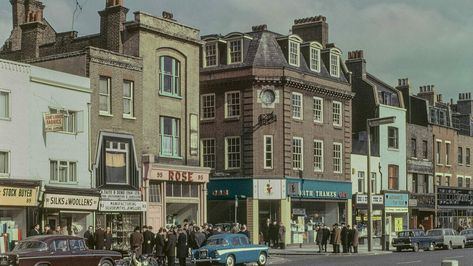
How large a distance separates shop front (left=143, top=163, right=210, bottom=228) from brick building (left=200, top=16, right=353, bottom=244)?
167 inches

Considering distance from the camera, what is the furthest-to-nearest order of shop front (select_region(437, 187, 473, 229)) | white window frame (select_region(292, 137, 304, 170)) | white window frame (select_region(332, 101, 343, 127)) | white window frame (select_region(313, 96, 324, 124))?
shop front (select_region(437, 187, 473, 229)) < white window frame (select_region(332, 101, 343, 127)) < white window frame (select_region(313, 96, 324, 124)) < white window frame (select_region(292, 137, 304, 170))

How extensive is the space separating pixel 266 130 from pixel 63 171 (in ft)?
59.2

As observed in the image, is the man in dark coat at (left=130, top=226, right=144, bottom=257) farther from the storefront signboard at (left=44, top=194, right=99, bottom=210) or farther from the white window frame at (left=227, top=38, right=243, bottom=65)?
the white window frame at (left=227, top=38, right=243, bottom=65)

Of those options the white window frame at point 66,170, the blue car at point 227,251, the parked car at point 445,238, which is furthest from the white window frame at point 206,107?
the blue car at point 227,251

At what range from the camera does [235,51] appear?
5425cm

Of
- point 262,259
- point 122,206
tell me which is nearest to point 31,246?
point 262,259

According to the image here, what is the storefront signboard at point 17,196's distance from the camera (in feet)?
112

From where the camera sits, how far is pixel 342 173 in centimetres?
5862

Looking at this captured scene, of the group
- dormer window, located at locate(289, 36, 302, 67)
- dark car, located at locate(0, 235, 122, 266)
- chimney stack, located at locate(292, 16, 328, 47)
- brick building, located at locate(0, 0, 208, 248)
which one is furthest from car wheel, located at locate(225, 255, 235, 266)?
chimney stack, located at locate(292, 16, 328, 47)

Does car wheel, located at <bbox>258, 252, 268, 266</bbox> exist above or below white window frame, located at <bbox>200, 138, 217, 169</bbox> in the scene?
below

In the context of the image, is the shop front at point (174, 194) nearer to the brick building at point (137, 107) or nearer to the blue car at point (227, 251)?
the brick building at point (137, 107)

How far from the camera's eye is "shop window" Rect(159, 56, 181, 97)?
4466 cm

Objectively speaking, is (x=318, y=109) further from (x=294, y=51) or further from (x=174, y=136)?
(x=174, y=136)

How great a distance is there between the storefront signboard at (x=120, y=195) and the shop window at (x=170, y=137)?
345cm
